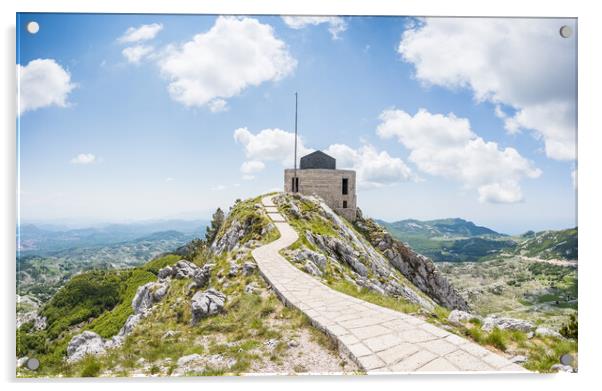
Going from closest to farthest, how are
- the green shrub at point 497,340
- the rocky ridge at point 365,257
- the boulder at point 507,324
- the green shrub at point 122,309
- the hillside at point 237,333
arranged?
the green shrub at point 497,340, the hillside at point 237,333, the boulder at point 507,324, the rocky ridge at point 365,257, the green shrub at point 122,309

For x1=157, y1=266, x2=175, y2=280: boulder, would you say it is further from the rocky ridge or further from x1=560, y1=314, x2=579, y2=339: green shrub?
x1=560, y1=314, x2=579, y2=339: green shrub

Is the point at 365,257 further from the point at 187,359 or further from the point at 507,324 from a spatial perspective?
the point at 187,359

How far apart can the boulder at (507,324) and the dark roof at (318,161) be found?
107ft

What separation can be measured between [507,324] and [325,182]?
32.2 metres

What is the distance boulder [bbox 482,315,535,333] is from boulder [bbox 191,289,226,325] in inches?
298

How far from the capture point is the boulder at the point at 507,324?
25.9 ft

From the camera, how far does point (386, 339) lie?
7.35m

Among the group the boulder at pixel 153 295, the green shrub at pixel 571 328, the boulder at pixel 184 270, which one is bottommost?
the boulder at pixel 153 295

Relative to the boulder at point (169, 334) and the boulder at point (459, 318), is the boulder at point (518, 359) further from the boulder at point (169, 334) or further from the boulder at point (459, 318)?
the boulder at point (169, 334)

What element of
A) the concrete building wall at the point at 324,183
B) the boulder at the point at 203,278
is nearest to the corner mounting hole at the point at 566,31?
the boulder at the point at 203,278

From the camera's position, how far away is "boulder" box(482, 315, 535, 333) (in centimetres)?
789

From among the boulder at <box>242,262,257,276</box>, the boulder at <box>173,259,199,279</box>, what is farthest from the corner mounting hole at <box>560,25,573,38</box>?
the boulder at <box>173,259,199,279</box>
